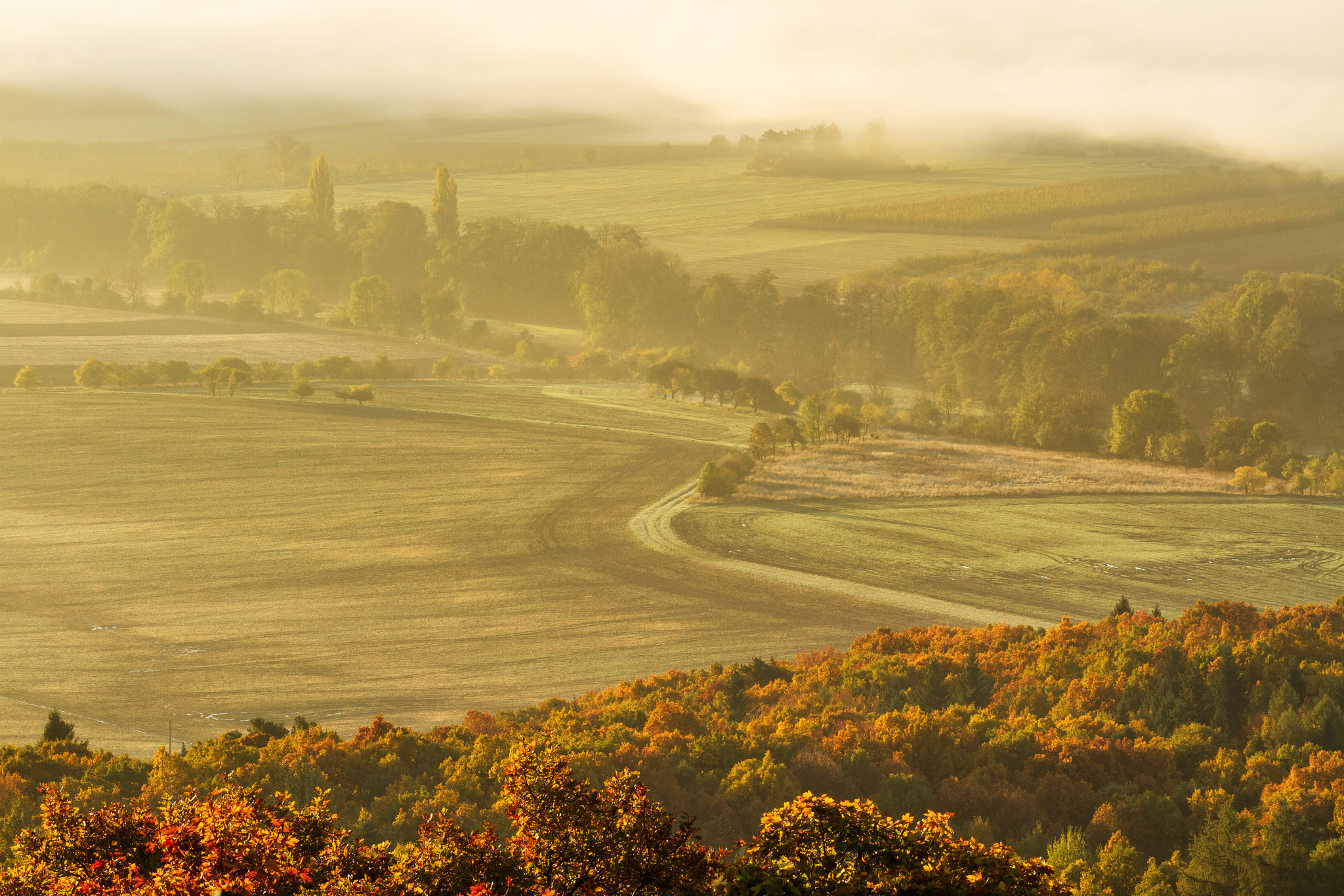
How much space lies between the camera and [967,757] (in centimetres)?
3005

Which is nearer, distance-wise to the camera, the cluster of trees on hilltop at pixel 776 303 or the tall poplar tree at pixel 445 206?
the cluster of trees on hilltop at pixel 776 303

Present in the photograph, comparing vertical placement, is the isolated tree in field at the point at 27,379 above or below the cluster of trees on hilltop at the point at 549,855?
above

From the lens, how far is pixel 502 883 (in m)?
11.9

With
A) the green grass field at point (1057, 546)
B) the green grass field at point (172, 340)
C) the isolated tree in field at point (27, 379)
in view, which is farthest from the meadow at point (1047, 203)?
the isolated tree in field at point (27, 379)

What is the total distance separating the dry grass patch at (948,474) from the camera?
239 feet

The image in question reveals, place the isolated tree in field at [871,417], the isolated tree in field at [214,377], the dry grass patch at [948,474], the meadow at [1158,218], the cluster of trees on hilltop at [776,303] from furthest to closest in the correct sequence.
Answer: the meadow at [1158,218] → the cluster of trees on hilltop at [776,303] → the isolated tree in field at [214,377] → the isolated tree in field at [871,417] → the dry grass patch at [948,474]

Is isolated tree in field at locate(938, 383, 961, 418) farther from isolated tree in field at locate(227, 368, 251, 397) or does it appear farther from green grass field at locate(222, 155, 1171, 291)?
isolated tree in field at locate(227, 368, 251, 397)

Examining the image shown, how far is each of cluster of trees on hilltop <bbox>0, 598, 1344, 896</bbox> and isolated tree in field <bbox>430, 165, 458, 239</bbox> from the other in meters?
123

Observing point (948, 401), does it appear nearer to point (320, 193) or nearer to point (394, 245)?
point (394, 245)

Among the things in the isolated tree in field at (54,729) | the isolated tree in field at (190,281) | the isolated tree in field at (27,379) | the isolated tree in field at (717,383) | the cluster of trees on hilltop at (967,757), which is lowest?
the isolated tree in field at (54,729)

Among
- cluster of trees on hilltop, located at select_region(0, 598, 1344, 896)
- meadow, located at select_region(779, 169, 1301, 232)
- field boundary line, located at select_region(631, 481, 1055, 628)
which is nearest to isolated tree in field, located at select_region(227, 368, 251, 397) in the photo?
field boundary line, located at select_region(631, 481, 1055, 628)

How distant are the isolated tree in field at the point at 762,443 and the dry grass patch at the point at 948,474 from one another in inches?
45.9

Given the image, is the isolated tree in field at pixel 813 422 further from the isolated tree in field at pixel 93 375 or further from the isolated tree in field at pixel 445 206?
the isolated tree in field at pixel 445 206

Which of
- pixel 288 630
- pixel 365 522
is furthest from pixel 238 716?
pixel 365 522
